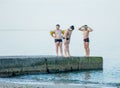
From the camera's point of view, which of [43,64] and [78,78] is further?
[43,64]

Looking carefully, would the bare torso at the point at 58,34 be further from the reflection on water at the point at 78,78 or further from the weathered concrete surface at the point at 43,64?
the reflection on water at the point at 78,78

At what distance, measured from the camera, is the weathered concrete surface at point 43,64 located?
26.9 metres

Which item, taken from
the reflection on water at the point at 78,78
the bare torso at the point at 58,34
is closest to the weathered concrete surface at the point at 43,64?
the reflection on water at the point at 78,78

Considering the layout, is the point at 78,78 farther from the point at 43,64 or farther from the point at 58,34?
the point at 58,34

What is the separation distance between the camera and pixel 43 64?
28.5 metres

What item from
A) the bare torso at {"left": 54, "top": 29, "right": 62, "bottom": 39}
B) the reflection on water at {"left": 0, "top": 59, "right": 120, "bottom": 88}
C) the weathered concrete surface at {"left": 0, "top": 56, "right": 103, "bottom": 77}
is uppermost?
the bare torso at {"left": 54, "top": 29, "right": 62, "bottom": 39}

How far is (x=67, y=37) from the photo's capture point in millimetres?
30625

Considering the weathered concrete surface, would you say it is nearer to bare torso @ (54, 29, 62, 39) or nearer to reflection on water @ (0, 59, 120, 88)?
reflection on water @ (0, 59, 120, 88)

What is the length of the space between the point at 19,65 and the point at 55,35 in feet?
13.2

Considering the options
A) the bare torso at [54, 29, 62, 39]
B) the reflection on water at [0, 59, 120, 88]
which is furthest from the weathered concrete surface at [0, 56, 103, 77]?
the bare torso at [54, 29, 62, 39]

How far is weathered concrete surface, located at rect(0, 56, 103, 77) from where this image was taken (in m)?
26.9

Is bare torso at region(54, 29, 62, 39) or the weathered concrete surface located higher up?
bare torso at region(54, 29, 62, 39)

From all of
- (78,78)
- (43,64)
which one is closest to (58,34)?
(43,64)

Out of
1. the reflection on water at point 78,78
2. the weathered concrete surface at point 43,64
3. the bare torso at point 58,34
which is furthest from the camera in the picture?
the bare torso at point 58,34
